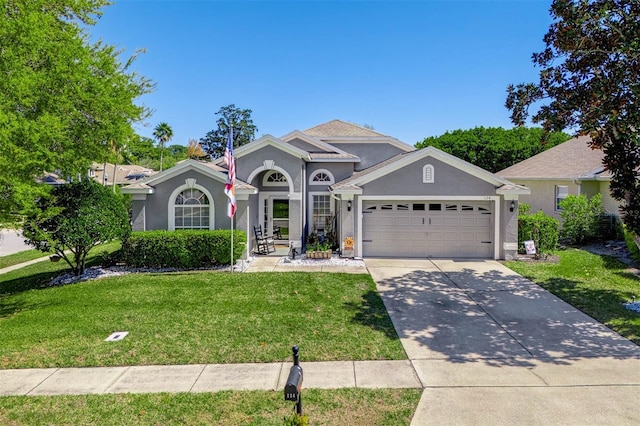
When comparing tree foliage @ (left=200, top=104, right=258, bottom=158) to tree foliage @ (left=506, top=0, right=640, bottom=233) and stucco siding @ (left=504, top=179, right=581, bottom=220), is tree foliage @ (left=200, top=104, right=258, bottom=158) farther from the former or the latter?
tree foliage @ (left=506, top=0, right=640, bottom=233)

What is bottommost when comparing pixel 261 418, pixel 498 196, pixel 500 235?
pixel 261 418

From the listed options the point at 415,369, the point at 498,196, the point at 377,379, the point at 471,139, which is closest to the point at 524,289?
the point at 498,196

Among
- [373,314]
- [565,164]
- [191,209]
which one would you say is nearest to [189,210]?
[191,209]

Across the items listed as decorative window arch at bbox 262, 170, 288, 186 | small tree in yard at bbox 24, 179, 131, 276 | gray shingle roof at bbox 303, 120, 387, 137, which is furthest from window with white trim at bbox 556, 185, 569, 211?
small tree in yard at bbox 24, 179, 131, 276

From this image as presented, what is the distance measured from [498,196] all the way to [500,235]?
1.49 metres

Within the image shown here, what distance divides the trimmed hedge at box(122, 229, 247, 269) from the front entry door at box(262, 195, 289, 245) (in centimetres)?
407

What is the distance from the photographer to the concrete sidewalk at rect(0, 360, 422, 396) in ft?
18.7

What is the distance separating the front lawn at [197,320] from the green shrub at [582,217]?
10.7m

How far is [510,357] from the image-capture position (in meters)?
6.61

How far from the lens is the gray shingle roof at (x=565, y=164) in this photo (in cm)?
1936

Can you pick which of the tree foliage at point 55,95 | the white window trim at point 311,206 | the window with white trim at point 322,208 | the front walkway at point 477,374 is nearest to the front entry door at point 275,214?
the white window trim at point 311,206

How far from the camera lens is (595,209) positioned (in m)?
17.2

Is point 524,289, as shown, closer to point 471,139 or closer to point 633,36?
point 633,36

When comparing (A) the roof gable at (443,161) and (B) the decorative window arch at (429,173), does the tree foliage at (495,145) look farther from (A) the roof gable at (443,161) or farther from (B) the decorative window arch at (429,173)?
(B) the decorative window arch at (429,173)
